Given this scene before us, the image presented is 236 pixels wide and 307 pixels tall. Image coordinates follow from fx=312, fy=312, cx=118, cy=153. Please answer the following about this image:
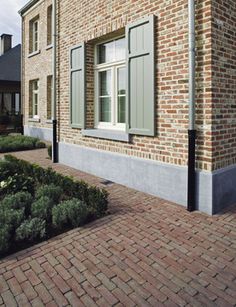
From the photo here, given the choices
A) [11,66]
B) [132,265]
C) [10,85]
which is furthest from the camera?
[11,66]

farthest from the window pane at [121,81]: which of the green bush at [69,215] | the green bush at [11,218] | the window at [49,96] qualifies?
the window at [49,96]

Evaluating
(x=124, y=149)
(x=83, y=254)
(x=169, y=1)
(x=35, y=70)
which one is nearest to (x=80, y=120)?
(x=124, y=149)

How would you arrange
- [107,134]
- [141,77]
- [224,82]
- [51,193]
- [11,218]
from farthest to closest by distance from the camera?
1. [107,134]
2. [141,77]
3. [51,193]
4. [224,82]
5. [11,218]

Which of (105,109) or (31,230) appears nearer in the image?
(31,230)

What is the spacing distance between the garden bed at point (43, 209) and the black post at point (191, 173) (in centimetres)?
133

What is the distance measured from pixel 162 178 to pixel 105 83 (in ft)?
10.4

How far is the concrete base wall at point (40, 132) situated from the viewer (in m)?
13.8

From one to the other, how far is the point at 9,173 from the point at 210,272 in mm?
4846

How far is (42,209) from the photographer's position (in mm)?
4562

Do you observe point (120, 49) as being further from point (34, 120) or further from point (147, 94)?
point (34, 120)

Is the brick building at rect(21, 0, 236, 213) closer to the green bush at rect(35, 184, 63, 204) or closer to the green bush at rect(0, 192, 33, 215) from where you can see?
the green bush at rect(35, 184, 63, 204)

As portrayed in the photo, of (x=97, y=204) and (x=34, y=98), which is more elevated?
(x=34, y=98)

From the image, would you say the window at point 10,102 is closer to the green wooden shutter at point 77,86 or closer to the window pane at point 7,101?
the window pane at point 7,101

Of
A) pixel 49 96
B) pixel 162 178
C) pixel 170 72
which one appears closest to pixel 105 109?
pixel 170 72
